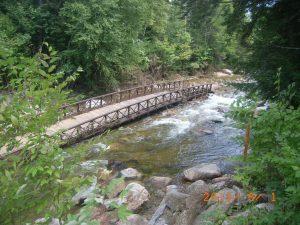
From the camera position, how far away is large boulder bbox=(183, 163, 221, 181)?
951 cm

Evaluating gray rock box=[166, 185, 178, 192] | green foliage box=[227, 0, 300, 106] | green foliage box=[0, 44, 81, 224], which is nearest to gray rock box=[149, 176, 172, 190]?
gray rock box=[166, 185, 178, 192]

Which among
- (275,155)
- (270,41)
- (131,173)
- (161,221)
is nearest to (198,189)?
→ (161,221)

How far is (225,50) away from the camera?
3706 centimetres

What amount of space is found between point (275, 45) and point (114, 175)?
6.20 meters

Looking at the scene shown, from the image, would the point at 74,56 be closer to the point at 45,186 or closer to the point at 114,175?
the point at 114,175

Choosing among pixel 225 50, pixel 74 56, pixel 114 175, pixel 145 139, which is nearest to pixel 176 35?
pixel 225 50

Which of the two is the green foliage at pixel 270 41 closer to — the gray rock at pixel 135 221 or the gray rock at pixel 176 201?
the gray rock at pixel 176 201

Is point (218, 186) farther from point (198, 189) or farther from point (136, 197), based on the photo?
point (136, 197)

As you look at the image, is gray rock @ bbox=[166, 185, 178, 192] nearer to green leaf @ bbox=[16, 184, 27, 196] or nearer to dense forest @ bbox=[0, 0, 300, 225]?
dense forest @ bbox=[0, 0, 300, 225]

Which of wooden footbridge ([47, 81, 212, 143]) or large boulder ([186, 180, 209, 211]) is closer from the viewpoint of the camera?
large boulder ([186, 180, 209, 211])

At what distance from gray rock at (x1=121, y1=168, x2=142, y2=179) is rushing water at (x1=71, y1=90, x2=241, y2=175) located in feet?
1.65

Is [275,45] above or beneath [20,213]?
above

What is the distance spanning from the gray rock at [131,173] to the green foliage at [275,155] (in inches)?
201

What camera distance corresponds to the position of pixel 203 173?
379 inches
